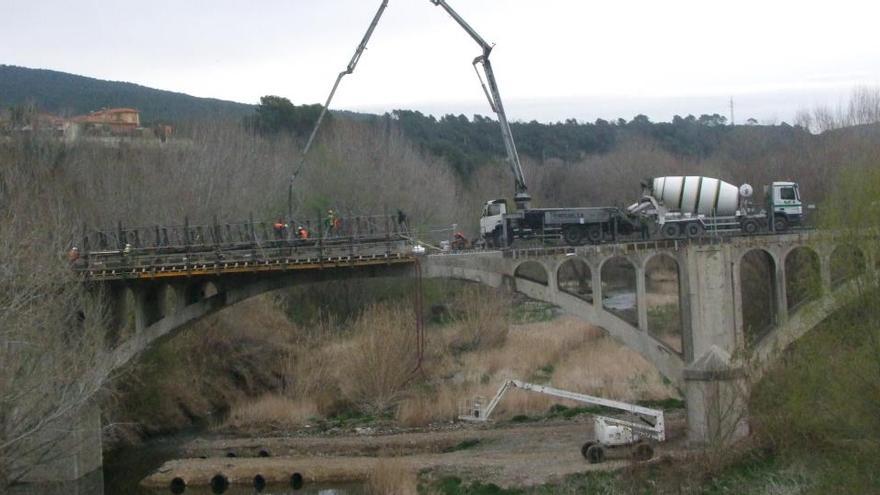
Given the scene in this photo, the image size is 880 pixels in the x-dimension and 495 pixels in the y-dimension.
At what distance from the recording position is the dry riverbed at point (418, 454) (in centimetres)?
3300

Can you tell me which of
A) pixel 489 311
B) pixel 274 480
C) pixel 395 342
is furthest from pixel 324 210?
pixel 274 480

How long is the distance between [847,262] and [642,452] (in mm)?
11254

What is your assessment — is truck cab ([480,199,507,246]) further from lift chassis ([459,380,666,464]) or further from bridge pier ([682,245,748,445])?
bridge pier ([682,245,748,445])

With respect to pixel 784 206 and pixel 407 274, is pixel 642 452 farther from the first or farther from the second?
pixel 784 206

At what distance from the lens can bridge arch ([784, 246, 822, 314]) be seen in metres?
26.3

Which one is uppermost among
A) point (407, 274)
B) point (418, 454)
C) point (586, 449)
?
point (407, 274)

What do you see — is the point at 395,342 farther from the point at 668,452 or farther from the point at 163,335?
the point at 668,452

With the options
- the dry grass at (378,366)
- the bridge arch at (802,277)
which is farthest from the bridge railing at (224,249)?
the bridge arch at (802,277)

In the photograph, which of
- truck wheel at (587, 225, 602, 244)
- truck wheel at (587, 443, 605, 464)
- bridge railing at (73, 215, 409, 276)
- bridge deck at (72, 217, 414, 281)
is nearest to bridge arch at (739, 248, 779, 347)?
truck wheel at (587, 225, 602, 244)

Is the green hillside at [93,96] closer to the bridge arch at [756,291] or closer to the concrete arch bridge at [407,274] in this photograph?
the bridge arch at [756,291]

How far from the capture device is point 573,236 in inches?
1479

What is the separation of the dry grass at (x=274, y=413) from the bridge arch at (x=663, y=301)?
13230 millimetres

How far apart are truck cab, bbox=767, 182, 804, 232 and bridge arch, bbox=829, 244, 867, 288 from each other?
1399 cm

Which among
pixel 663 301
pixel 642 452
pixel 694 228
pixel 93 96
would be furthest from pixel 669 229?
pixel 93 96
